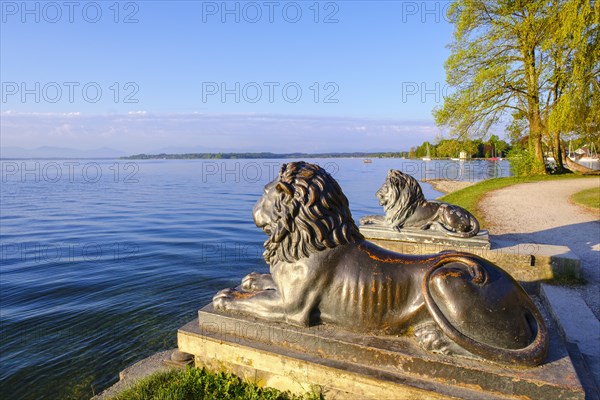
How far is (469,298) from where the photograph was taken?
251 centimetres

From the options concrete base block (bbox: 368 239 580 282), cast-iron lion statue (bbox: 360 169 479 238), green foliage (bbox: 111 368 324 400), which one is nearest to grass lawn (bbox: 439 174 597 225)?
concrete base block (bbox: 368 239 580 282)

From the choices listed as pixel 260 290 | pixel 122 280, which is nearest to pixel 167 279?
pixel 122 280

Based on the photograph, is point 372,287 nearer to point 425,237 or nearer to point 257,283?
point 257,283

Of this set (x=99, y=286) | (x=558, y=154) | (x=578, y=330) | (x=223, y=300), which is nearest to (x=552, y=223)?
(x=578, y=330)

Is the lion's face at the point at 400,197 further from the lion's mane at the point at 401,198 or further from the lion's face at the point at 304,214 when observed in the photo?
the lion's face at the point at 304,214

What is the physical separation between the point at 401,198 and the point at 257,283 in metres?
3.61

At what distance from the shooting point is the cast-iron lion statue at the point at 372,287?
2494 millimetres

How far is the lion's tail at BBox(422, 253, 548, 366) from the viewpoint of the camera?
2.44 m

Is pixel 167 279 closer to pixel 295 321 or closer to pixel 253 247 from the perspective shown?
pixel 253 247

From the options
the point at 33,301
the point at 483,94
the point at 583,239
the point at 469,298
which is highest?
the point at 483,94

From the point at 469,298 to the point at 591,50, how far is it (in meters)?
25.1

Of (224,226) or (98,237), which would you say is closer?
(98,237)

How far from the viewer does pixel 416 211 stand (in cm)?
612

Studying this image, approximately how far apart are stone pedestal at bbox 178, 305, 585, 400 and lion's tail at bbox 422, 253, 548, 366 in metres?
0.07
